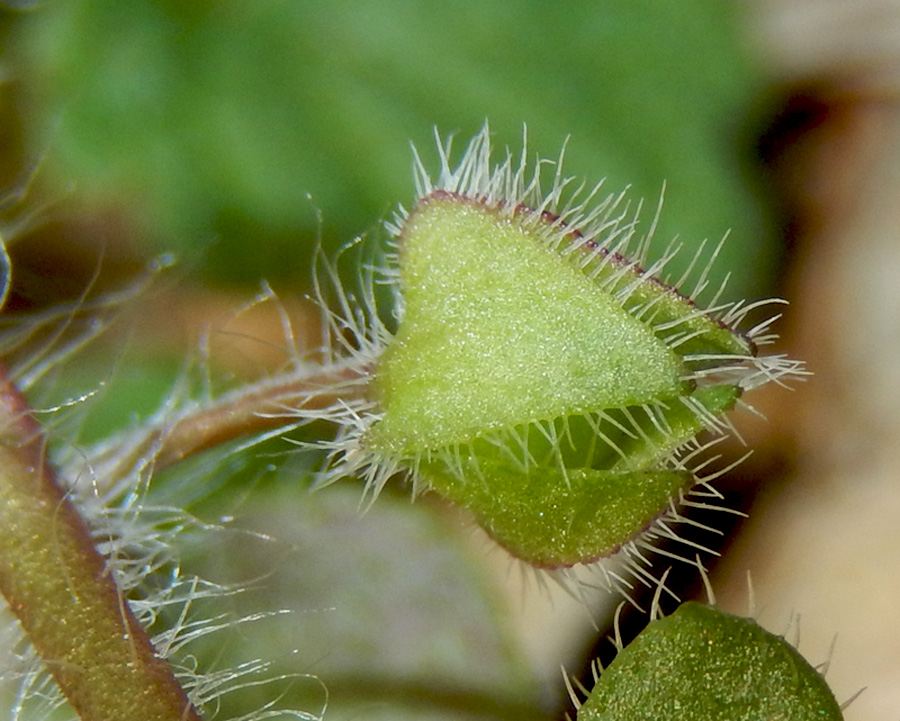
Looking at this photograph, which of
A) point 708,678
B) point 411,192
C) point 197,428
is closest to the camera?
point 708,678

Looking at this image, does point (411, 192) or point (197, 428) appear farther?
point (411, 192)

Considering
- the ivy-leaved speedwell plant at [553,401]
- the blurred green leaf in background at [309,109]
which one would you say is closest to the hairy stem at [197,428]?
the ivy-leaved speedwell plant at [553,401]

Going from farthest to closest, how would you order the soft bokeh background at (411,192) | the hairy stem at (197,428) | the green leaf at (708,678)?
1. the soft bokeh background at (411,192)
2. the hairy stem at (197,428)
3. the green leaf at (708,678)

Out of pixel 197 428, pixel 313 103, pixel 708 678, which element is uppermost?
pixel 708 678

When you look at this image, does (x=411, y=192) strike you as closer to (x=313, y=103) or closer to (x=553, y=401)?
(x=313, y=103)

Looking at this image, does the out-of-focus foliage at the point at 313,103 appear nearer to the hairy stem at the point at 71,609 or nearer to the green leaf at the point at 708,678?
the hairy stem at the point at 71,609

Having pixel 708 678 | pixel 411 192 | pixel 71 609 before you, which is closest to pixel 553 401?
pixel 708 678

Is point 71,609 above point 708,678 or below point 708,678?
below
